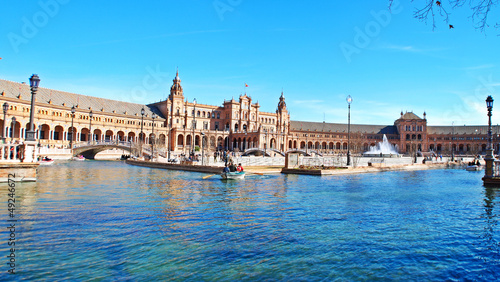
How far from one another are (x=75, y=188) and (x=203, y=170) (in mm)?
18605

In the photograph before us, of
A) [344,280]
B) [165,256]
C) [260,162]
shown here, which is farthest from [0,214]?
[260,162]

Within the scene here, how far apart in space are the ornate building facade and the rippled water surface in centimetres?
3546

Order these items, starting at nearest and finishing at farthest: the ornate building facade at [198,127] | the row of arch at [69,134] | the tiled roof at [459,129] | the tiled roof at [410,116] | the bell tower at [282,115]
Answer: the row of arch at [69,134], the ornate building facade at [198,127], the bell tower at [282,115], the tiled roof at [459,129], the tiled roof at [410,116]

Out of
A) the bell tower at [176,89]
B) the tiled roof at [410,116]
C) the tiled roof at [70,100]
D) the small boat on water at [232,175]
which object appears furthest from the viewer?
the tiled roof at [410,116]

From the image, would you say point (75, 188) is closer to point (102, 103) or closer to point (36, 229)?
point (36, 229)

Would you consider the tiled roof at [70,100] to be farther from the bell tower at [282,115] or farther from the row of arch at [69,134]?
the bell tower at [282,115]

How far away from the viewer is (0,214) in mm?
14453

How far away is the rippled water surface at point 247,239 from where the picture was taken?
9.11 metres

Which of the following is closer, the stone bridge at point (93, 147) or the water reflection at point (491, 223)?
the water reflection at point (491, 223)

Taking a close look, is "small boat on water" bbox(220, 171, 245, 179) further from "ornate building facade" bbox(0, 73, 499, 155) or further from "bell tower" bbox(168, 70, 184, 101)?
"bell tower" bbox(168, 70, 184, 101)

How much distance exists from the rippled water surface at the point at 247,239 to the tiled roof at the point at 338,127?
430 ft

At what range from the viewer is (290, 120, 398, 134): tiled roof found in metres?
151

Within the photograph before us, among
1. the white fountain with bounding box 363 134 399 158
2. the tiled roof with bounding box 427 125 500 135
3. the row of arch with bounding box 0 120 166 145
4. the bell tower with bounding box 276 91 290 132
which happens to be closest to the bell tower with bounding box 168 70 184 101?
the row of arch with bounding box 0 120 166 145

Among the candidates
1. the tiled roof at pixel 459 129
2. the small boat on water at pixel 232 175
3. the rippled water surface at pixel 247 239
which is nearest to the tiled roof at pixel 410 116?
the tiled roof at pixel 459 129
